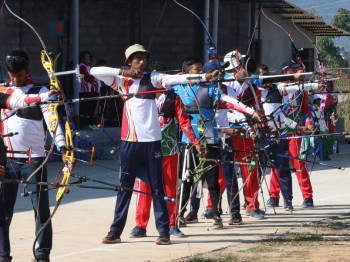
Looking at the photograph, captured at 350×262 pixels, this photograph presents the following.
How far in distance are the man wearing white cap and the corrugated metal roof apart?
16773 millimetres

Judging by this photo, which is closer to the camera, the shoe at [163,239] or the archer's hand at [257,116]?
the shoe at [163,239]

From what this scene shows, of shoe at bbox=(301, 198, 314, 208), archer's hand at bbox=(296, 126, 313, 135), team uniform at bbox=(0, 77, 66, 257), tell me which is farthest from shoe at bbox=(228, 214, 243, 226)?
team uniform at bbox=(0, 77, 66, 257)

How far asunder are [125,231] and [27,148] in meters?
2.58

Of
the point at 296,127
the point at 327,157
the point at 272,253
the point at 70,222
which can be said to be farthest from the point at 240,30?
the point at 272,253

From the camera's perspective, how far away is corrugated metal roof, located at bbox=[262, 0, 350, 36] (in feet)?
91.5

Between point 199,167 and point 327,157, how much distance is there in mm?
11302

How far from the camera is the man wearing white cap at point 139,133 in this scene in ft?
33.9

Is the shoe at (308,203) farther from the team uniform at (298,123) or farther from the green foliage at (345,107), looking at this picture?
the green foliage at (345,107)

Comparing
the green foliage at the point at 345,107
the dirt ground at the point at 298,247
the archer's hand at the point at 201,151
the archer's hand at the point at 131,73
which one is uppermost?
the green foliage at the point at 345,107

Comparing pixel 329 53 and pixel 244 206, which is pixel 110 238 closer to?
pixel 244 206

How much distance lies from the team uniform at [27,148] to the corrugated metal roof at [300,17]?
1810 cm

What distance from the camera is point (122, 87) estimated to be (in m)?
10.4

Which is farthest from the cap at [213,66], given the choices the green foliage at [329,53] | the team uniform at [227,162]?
the green foliage at [329,53]

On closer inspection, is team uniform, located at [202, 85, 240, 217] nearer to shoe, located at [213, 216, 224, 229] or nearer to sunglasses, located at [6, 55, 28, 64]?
shoe, located at [213, 216, 224, 229]
